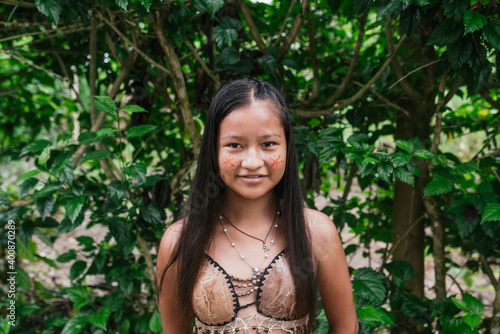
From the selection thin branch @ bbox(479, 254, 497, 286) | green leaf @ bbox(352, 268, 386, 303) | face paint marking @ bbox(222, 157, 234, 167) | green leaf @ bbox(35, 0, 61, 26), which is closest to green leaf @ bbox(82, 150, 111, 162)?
green leaf @ bbox(35, 0, 61, 26)

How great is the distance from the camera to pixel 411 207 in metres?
2.45

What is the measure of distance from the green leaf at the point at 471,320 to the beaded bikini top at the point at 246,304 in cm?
85

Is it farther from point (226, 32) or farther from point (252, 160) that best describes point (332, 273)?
point (226, 32)

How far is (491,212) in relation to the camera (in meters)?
1.63

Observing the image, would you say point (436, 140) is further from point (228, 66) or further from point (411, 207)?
point (228, 66)

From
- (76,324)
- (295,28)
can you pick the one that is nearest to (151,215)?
(76,324)

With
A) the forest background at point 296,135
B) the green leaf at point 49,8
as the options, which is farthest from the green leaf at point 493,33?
the green leaf at point 49,8

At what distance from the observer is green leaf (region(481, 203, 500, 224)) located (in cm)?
161

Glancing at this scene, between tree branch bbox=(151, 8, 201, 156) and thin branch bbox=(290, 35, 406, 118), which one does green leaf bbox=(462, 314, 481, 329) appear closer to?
thin branch bbox=(290, 35, 406, 118)

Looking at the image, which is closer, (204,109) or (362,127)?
(204,109)

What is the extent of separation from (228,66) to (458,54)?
0.94m

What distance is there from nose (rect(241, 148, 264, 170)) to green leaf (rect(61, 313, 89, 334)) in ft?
4.93

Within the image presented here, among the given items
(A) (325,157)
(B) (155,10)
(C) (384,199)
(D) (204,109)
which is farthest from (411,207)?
(B) (155,10)

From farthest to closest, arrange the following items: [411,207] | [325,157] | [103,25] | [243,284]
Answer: [411,207]
[103,25]
[325,157]
[243,284]
